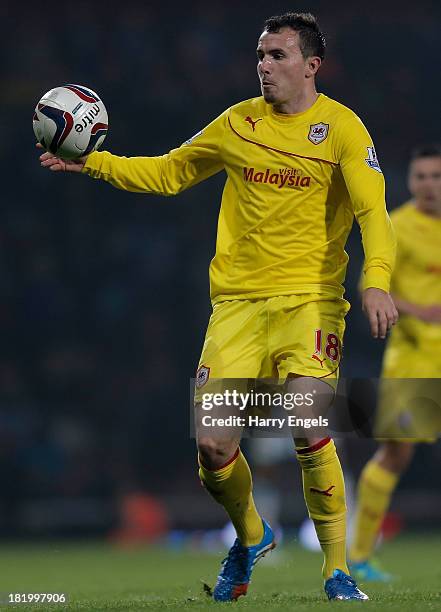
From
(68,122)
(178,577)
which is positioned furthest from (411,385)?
(68,122)

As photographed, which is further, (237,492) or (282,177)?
(237,492)

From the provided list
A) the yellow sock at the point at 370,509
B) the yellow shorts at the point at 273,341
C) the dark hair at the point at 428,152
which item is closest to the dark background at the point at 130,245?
→ the yellow sock at the point at 370,509

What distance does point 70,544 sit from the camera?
1144cm

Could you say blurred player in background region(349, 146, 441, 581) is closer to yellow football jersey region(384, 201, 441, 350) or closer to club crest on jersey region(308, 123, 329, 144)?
yellow football jersey region(384, 201, 441, 350)

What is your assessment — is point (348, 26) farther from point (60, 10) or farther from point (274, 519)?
point (274, 519)

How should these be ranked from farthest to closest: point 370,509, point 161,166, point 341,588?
point 370,509
point 161,166
point 341,588

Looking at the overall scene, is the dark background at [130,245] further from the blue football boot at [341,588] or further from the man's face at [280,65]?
the man's face at [280,65]

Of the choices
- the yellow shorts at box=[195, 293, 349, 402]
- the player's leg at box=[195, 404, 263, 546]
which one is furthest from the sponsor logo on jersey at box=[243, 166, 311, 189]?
the player's leg at box=[195, 404, 263, 546]

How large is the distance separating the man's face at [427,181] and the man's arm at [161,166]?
8.73ft

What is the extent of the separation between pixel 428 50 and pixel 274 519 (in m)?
6.33

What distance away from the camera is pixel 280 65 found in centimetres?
513

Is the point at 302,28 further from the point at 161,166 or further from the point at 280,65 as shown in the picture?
the point at 161,166

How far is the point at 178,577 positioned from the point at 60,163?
347 centimetres

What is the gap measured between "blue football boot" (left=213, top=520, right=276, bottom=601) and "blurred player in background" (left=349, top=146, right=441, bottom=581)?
2136 mm
